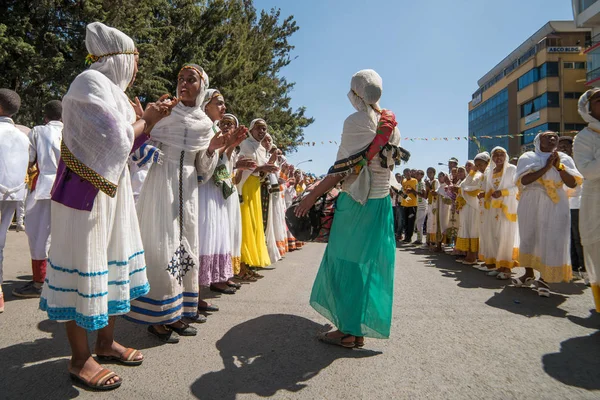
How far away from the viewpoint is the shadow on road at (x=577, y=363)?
286 cm

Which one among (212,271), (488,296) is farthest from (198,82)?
(488,296)

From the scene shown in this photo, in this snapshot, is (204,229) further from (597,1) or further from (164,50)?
(597,1)

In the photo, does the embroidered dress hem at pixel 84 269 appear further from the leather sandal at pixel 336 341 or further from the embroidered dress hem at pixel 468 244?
the embroidered dress hem at pixel 468 244

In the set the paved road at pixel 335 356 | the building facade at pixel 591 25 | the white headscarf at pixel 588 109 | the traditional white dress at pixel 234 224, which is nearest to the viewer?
the paved road at pixel 335 356

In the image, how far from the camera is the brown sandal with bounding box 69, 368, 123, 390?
Answer: 2.50 meters

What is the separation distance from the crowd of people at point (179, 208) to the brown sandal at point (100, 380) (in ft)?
0.04

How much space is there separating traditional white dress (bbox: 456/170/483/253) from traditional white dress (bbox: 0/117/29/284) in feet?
25.0

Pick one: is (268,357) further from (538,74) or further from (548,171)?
(538,74)

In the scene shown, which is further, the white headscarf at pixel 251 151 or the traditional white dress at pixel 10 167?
the white headscarf at pixel 251 151

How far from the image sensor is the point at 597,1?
30250 millimetres

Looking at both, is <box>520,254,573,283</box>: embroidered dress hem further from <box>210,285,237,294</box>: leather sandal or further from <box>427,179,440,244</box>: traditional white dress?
<box>427,179,440,244</box>: traditional white dress

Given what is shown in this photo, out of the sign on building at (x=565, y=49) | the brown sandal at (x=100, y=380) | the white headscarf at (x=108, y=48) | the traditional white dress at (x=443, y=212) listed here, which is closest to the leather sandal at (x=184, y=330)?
the brown sandal at (x=100, y=380)

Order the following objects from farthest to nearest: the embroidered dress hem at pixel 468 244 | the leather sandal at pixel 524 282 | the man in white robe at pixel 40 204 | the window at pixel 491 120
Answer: the window at pixel 491 120, the embroidered dress hem at pixel 468 244, the leather sandal at pixel 524 282, the man in white robe at pixel 40 204

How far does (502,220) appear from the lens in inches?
273
